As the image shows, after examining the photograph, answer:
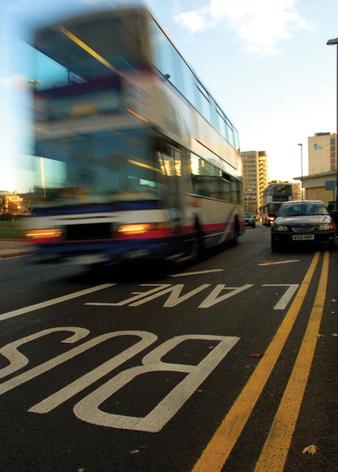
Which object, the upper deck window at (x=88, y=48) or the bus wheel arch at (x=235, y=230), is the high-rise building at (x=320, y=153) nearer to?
the bus wheel arch at (x=235, y=230)

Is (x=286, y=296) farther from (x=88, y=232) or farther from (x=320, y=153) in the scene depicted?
(x=320, y=153)

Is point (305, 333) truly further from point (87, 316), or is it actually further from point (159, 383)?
point (87, 316)

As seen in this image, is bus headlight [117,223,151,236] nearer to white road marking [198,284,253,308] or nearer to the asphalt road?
the asphalt road

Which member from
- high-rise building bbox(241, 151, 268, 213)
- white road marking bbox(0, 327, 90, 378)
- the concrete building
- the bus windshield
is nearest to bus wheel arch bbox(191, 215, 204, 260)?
the bus windshield

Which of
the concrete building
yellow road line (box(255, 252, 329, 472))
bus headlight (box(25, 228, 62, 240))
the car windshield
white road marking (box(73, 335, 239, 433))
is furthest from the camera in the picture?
the concrete building

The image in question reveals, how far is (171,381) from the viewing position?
385cm

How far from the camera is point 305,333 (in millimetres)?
5215

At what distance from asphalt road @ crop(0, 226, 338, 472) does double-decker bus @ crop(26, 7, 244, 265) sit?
138 cm

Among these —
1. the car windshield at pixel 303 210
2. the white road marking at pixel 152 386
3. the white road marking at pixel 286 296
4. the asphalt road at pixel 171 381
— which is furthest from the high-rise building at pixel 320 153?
the white road marking at pixel 152 386

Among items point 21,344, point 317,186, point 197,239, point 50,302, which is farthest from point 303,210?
point 317,186

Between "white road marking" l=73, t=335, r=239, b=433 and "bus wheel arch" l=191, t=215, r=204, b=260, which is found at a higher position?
"bus wheel arch" l=191, t=215, r=204, b=260

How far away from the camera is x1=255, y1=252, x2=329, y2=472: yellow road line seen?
8.67 feet

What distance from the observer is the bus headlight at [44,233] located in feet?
29.3

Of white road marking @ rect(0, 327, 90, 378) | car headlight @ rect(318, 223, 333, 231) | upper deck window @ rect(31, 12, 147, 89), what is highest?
upper deck window @ rect(31, 12, 147, 89)
